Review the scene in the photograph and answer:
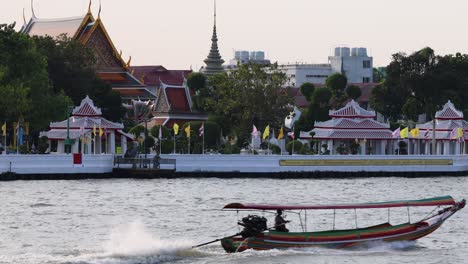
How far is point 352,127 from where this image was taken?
86438 mm

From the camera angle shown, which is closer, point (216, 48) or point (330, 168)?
point (330, 168)

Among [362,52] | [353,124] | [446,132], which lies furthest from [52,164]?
[362,52]

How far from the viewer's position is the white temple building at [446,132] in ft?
285

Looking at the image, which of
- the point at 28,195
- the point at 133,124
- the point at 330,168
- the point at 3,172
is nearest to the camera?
the point at 28,195

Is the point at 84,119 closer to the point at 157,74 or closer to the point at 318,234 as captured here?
the point at 318,234

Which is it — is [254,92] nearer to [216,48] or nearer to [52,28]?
[52,28]

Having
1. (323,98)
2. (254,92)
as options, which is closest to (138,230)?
(254,92)

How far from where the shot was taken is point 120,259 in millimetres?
37344

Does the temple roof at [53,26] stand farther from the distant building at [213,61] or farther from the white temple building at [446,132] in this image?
the white temple building at [446,132]

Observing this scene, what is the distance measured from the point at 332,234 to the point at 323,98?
218 feet

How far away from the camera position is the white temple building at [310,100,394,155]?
86125 millimetres

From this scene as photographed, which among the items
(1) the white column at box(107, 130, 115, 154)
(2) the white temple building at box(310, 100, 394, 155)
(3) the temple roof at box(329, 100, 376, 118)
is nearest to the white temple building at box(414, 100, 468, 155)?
(2) the white temple building at box(310, 100, 394, 155)

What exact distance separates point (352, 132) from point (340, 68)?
96.6 m

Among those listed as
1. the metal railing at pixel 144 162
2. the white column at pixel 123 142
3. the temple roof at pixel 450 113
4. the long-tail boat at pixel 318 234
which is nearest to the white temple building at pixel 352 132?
the temple roof at pixel 450 113
